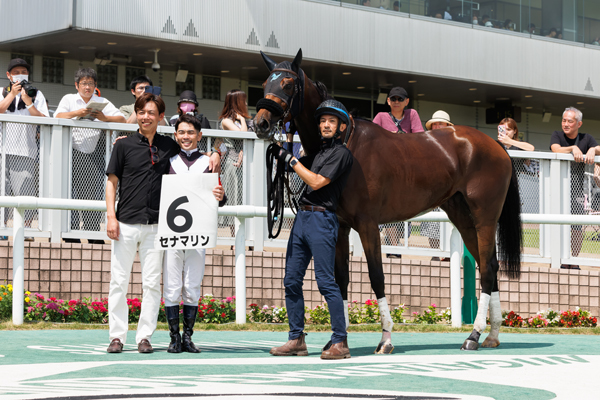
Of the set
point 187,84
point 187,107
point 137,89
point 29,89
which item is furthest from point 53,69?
point 187,107

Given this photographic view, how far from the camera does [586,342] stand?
6547mm

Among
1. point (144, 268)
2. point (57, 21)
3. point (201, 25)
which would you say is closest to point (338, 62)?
point (201, 25)

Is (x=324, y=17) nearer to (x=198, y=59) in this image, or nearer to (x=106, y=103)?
(x=198, y=59)

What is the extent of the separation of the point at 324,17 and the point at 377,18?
4.80 ft

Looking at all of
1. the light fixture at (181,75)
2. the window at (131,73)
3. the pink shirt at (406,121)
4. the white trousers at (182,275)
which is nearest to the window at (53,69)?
the window at (131,73)

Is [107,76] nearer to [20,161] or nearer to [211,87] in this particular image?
[211,87]

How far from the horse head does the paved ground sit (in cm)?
151

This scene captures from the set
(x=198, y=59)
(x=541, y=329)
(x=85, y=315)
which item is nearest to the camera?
(x=85, y=315)

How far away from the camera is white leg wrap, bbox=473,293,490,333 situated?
235 inches

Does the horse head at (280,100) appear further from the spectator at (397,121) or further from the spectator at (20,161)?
the spectator at (20,161)

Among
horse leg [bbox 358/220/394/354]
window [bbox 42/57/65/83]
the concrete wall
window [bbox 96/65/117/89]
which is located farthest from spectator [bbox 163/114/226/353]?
window [bbox 96/65/117/89]

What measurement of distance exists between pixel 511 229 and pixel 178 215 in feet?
9.50

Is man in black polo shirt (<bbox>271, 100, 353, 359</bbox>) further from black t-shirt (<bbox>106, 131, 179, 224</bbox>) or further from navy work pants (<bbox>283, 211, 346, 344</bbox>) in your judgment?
black t-shirt (<bbox>106, 131, 179, 224</bbox>)

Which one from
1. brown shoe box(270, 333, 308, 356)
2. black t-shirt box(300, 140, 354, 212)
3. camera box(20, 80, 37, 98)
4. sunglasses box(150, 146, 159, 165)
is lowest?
brown shoe box(270, 333, 308, 356)
